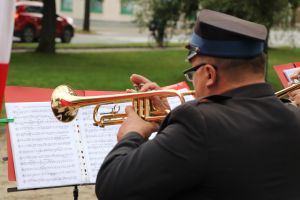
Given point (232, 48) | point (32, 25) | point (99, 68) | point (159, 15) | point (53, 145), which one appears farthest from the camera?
point (32, 25)

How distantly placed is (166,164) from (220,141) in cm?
17

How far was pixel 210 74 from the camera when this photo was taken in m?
2.01

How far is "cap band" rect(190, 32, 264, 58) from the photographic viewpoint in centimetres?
198

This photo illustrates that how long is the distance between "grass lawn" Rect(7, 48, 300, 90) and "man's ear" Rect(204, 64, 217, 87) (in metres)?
8.89

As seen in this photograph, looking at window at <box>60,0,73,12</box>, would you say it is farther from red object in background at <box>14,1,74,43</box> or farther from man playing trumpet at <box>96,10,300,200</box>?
man playing trumpet at <box>96,10,300,200</box>

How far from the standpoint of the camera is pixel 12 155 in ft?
11.4

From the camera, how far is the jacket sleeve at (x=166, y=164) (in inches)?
73.4

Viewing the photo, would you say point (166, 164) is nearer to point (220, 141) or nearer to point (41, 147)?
point (220, 141)

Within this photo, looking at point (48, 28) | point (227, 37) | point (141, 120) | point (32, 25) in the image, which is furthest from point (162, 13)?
point (227, 37)

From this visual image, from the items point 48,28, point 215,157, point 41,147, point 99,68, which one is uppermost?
point 215,157

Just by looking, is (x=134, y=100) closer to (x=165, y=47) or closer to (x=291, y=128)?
(x=291, y=128)

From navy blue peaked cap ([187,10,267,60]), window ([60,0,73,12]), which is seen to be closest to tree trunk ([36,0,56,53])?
navy blue peaked cap ([187,10,267,60])

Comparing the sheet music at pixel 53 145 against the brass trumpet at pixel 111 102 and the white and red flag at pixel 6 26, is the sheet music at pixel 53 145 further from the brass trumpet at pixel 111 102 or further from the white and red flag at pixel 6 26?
the brass trumpet at pixel 111 102

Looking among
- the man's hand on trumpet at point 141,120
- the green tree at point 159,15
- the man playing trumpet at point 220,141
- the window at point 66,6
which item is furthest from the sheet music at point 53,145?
the window at point 66,6
